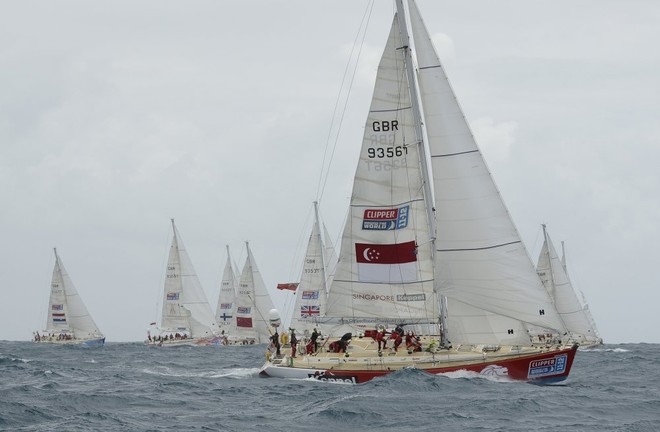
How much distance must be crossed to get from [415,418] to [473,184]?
9.48m

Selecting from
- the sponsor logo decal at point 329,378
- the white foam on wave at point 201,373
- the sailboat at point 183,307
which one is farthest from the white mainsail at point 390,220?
the sailboat at point 183,307

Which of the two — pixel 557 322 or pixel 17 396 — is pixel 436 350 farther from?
pixel 17 396

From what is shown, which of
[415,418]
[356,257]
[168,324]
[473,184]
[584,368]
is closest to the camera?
[415,418]

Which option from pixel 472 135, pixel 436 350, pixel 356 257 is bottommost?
pixel 436 350

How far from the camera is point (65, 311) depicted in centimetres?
8844

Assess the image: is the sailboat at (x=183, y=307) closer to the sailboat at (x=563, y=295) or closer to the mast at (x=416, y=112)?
the sailboat at (x=563, y=295)

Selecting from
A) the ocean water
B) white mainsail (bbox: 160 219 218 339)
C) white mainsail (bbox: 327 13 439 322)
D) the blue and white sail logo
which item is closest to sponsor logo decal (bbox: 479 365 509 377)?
the ocean water

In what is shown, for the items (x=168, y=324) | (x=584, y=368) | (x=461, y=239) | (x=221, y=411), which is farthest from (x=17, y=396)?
(x=168, y=324)

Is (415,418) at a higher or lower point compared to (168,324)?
lower

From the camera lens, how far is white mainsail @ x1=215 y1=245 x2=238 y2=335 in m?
94.3

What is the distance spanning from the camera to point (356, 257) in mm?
32344

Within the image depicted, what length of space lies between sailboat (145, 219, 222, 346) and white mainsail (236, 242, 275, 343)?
125 inches

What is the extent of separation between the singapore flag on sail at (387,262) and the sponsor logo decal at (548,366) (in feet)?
17.3

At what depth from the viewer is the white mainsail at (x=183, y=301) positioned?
89812mm
